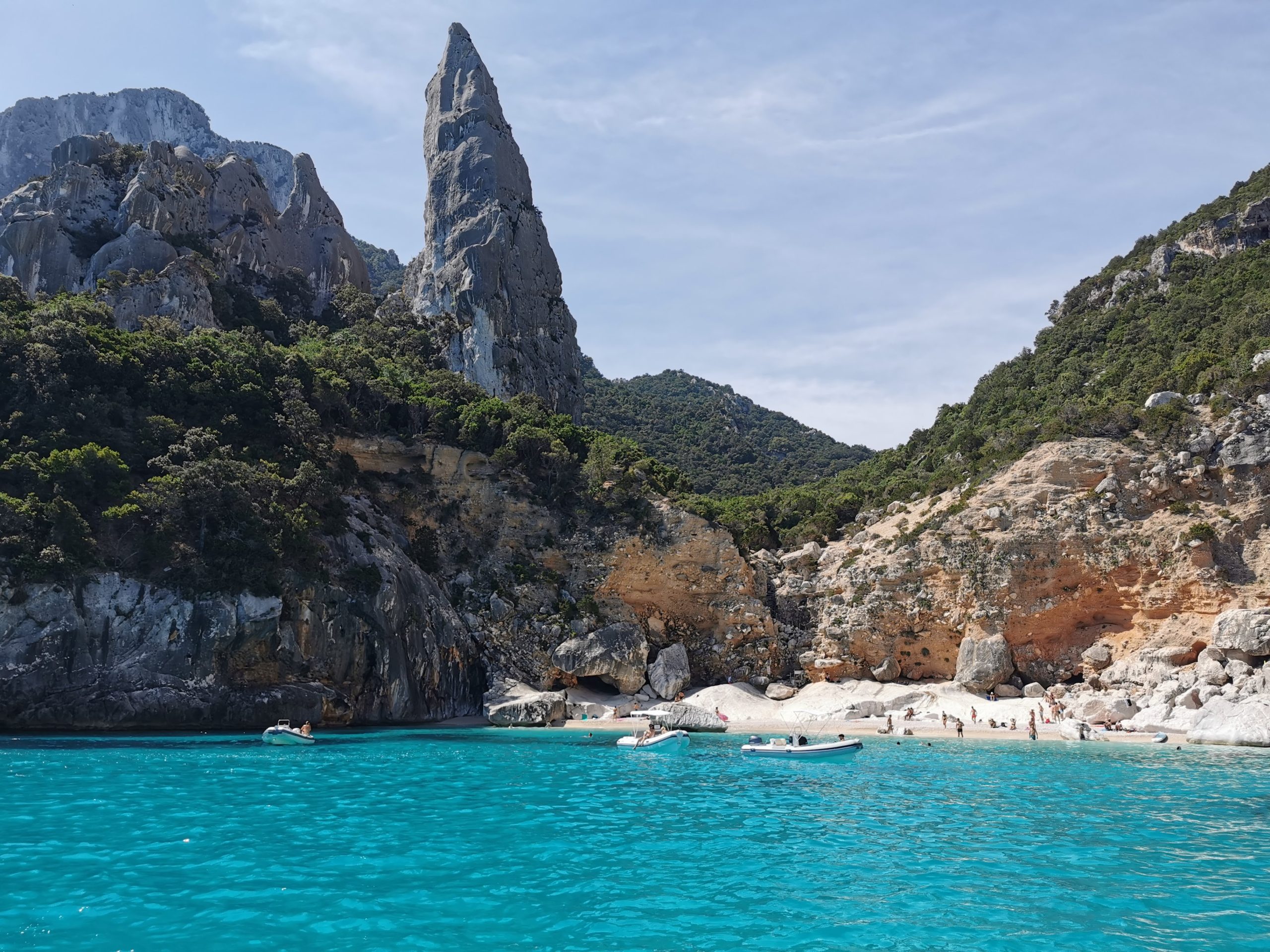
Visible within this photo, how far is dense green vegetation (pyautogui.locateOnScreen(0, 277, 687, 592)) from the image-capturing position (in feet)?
120

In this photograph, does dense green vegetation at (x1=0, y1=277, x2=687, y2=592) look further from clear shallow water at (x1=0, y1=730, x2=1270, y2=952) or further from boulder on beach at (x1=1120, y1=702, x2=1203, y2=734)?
boulder on beach at (x1=1120, y1=702, x2=1203, y2=734)

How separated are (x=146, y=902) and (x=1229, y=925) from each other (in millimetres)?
14577

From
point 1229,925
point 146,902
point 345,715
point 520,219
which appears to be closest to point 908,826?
point 1229,925

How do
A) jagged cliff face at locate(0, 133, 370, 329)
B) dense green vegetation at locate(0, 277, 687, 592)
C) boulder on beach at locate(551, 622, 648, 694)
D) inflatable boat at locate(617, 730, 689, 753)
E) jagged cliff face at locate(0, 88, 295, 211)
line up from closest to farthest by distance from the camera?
inflatable boat at locate(617, 730, 689, 753), dense green vegetation at locate(0, 277, 687, 592), boulder on beach at locate(551, 622, 648, 694), jagged cliff face at locate(0, 133, 370, 329), jagged cliff face at locate(0, 88, 295, 211)

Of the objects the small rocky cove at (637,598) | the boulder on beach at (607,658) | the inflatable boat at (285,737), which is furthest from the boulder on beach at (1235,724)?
the inflatable boat at (285,737)

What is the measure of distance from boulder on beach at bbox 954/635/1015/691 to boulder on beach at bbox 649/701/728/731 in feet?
48.5

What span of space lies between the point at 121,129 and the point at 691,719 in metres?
113

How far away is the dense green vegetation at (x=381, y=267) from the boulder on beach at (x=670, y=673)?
80592mm

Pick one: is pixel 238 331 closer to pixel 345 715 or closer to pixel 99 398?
pixel 99 398

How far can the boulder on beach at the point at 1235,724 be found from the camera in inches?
1257

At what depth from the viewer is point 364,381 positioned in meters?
55.8

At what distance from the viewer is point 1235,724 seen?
32531mm

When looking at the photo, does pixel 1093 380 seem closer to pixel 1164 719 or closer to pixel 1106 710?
pixel 1106 710

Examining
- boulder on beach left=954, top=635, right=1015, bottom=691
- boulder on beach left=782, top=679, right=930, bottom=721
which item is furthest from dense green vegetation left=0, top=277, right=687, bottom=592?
boulder on beach left=954, top=635, right=1015, bottom=691
